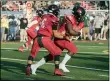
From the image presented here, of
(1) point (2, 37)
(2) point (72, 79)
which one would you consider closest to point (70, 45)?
(2) point (72, 79)

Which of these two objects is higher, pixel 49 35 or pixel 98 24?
pixel 49 35

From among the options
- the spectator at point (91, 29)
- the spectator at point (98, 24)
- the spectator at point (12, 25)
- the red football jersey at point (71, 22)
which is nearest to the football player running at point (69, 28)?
the red football jersey at point (71, 22)

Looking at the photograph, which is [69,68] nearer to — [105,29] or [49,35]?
[49,35]

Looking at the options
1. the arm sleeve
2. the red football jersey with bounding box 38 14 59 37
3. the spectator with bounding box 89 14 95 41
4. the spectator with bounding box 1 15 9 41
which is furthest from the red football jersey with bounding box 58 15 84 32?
the spectator with bounding box 89 14 95 41

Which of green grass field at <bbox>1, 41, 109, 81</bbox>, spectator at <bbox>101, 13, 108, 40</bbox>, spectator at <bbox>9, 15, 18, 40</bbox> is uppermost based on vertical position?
green grass field at <bbox>1, 41, 109, 81</bbox>

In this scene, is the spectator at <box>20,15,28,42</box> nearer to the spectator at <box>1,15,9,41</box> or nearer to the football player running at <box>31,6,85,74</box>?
the spectator at <box>1,15,9,41</box>

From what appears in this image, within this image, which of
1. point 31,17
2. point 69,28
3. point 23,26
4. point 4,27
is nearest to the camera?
point 69,28

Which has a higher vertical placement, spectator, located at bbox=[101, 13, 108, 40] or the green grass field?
the green grass field

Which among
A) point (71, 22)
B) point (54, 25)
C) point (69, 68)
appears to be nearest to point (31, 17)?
point (69, 68)

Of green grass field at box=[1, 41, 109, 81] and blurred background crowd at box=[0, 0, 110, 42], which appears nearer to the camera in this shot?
green grass field at box=[1, 41, 109, 81]

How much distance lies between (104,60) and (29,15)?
10.7m

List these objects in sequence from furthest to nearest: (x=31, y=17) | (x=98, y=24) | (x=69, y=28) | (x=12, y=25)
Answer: (x=98, y=24) < (x=12, y=25) < (x=31, y=17) < (x=69, y=28)

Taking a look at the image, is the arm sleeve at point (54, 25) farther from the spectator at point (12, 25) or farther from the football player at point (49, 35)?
the spectator at point (12, 25)

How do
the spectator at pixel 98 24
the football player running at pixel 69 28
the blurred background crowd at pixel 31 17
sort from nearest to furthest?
the football player running at pixel 69 28
the blurred background crowd at pixel 31 17
the spectator at pixel 98 24
